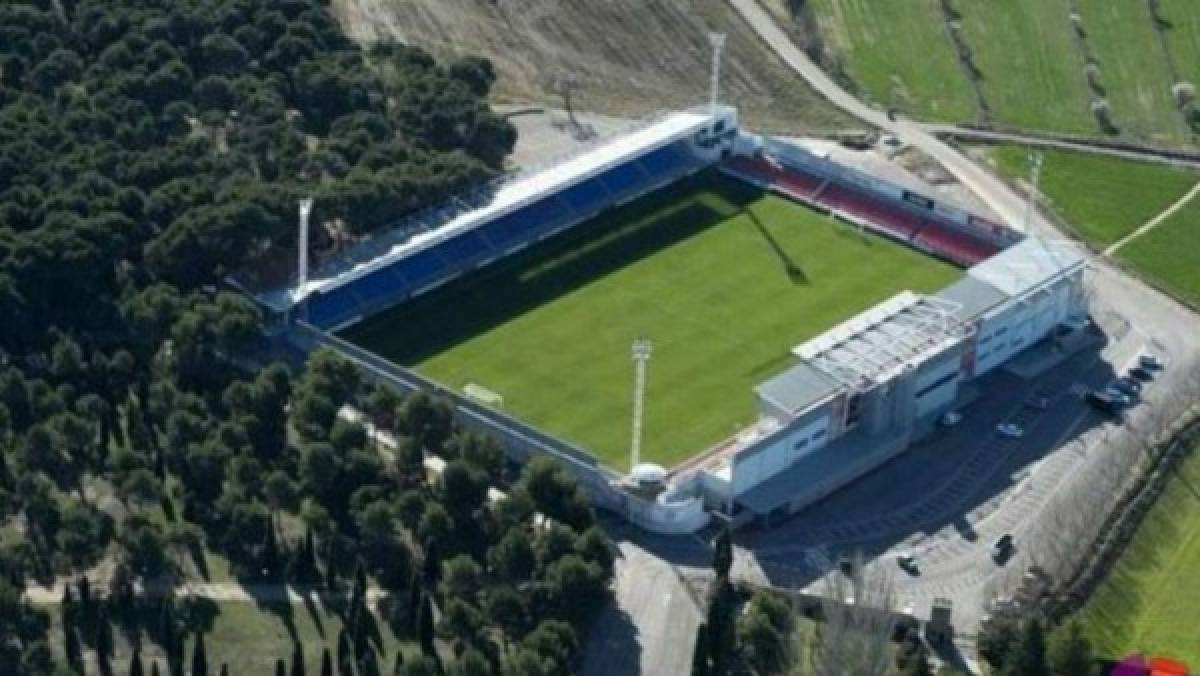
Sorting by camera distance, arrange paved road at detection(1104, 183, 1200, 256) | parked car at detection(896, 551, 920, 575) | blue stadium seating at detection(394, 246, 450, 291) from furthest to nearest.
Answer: paved road at detection(1104, 183, 1200, 256) → blue stadium seating at detection(394, 246, 450, 291) → parked car at detection(896, 551, 920, 575)

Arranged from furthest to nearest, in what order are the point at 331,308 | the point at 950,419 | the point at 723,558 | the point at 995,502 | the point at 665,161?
the point at 665,161 → the point at 331,308 → the point at 950,419 → the point at 995,502 → the point at 723,558

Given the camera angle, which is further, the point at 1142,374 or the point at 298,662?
the point at 1142,374

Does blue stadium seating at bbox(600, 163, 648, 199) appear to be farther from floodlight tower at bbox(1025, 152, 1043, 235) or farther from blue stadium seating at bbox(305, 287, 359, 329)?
floodlight tower at bbox(1025, 152, 1043, 235)

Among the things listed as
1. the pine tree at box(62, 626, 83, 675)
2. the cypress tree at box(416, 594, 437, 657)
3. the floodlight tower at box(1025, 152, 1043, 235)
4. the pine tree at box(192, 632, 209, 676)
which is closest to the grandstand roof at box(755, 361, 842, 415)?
the cypress tree at box(416, 594, 437, 657)

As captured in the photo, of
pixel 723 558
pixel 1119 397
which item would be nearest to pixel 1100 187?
pixel 1119 397

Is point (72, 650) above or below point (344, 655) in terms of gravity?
below

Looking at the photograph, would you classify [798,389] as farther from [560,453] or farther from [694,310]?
[694,310]

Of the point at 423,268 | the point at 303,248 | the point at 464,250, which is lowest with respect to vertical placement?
the point at 423,268
